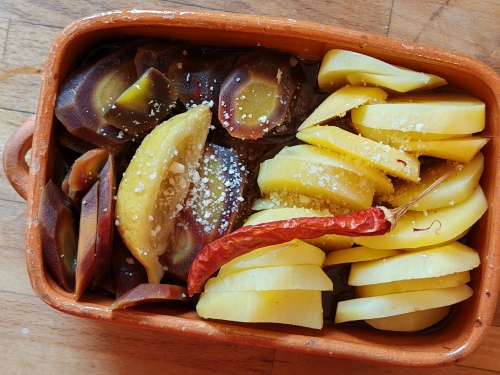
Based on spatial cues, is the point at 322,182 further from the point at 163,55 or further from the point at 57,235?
the point at 57,235

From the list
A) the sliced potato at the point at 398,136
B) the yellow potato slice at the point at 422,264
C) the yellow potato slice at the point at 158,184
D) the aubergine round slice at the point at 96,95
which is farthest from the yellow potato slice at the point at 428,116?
the aubergine round slice at the point at 96,95

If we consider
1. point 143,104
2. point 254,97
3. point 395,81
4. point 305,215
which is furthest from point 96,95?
point 395,81

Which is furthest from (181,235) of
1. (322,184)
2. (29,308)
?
(29,308)

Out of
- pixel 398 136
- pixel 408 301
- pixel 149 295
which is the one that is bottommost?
pixel 149 295

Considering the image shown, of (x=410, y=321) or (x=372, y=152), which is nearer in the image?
(x=372, y=152)

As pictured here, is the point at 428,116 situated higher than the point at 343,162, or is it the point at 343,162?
the point at 428,116

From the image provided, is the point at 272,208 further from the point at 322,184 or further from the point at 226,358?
the point at 226,358

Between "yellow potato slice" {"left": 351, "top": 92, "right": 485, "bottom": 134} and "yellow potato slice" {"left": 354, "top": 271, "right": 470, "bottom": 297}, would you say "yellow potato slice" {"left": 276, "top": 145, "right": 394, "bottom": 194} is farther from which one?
"yellow potato slice" {"left": 354, "top": 271, "right": 470, "bottom": 297}
